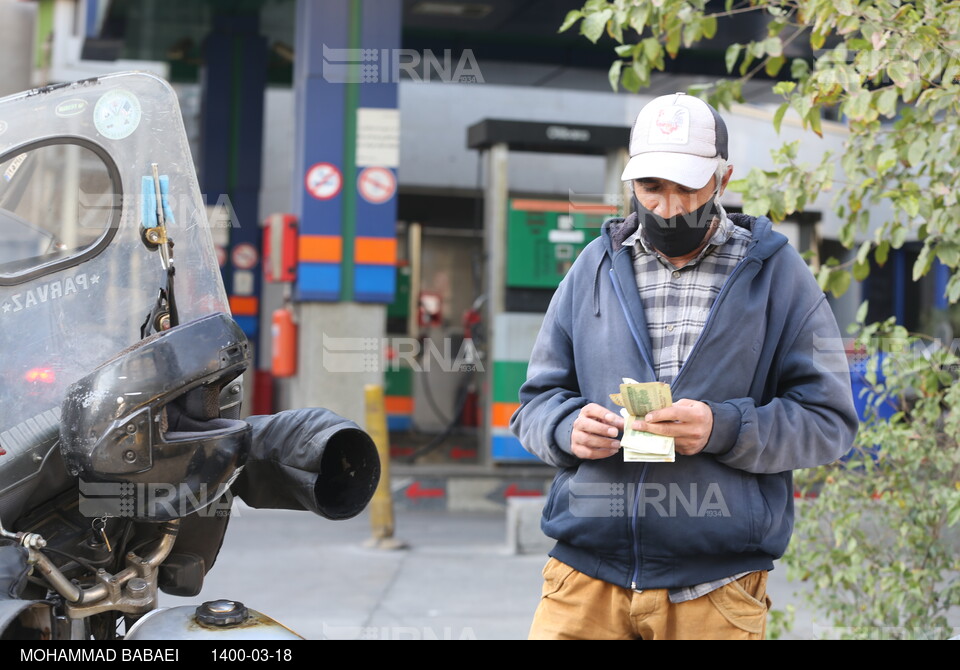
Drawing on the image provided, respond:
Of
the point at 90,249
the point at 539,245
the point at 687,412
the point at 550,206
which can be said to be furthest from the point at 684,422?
the point at 550,206

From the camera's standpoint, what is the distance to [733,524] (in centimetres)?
240

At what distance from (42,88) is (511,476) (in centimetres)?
774

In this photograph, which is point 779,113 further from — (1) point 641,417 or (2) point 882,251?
(1) point 641,417

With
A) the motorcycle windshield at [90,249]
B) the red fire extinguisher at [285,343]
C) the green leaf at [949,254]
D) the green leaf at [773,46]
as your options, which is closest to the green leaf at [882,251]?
the green leaf at [949,254]

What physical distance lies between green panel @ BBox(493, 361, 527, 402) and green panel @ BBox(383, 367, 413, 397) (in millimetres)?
3910

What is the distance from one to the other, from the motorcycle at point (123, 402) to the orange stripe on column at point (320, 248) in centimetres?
687

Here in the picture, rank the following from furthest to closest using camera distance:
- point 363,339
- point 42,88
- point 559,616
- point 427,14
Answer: point 427,14, point 363,339, point 559,616, point 42,88

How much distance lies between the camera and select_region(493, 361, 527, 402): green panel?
32.9 feet

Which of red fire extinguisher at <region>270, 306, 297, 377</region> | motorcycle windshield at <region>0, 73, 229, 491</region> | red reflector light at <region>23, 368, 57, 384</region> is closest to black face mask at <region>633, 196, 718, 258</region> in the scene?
motorcycle windshield at <region>0, 73, 229, 491</region>

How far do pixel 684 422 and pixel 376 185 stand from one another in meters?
7.44

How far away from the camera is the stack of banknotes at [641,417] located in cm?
233

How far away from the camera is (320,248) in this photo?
9430mm
